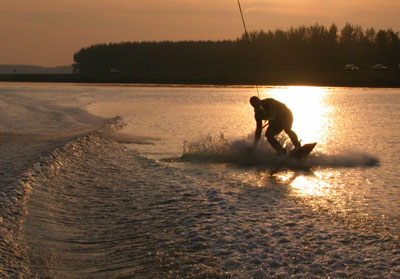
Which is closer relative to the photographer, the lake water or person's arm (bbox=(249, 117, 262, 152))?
the lake water

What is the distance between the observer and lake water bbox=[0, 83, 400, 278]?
5.05 metres

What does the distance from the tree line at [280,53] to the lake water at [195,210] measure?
68571 mm

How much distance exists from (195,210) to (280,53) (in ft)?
337

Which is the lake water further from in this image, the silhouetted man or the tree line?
the tree line

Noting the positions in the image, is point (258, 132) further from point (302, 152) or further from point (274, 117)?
point (302, 152)

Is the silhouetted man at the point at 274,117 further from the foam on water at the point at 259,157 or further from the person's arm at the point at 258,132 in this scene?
the foam on water at the point at 259,157

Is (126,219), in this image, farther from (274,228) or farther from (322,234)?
(322,234)

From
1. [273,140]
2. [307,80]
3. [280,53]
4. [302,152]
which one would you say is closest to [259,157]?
[273,140]

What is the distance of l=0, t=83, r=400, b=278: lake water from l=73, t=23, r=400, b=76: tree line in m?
68.6

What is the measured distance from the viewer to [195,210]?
22.9 feet

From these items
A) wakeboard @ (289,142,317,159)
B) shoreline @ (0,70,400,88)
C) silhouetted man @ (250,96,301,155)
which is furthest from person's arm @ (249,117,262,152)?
shoreline @ (0,70,400,88)

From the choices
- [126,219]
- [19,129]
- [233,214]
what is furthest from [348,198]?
[19,129]

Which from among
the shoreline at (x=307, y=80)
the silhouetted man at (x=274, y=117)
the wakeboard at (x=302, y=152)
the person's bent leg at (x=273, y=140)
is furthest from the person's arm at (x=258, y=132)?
the shoreline at (x=307, y=80)

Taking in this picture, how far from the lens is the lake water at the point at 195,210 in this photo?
5.05m
